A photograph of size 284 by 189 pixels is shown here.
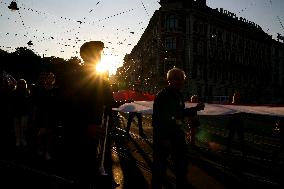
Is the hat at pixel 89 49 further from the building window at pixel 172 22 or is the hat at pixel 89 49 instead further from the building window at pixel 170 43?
the building window at pixel 172 22

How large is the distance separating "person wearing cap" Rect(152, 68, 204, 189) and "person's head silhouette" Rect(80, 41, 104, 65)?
124cm

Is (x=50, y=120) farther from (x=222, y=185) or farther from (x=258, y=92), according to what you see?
(x=258, y=92)

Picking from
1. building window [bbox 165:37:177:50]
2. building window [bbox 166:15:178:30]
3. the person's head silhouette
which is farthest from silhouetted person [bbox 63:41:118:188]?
building window [bbox 166:15:178:30]

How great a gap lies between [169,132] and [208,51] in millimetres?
56341

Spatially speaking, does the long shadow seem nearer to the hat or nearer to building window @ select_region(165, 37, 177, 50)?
the hat

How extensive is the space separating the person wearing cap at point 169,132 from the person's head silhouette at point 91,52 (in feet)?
4.05

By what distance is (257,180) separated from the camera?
682 cm

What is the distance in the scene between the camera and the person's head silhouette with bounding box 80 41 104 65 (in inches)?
161

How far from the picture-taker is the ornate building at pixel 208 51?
5584 centimetres

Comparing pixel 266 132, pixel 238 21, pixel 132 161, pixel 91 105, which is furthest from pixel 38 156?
pixel 238 21

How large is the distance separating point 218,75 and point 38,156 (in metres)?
56.7

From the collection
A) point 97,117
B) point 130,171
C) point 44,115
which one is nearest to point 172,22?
point 44,115

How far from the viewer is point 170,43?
2208 inches

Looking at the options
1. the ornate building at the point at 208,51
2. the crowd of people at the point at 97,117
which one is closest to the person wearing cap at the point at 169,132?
the crowd of people at the point at 97,117
